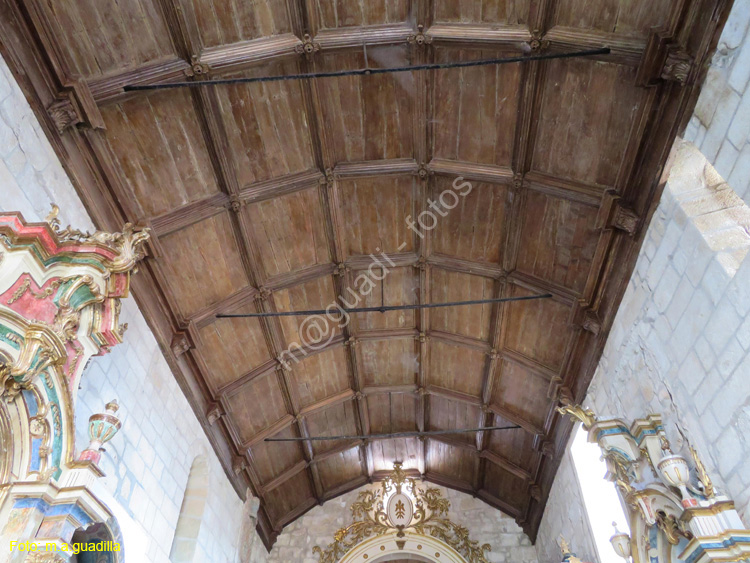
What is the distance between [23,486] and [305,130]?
474 centimetres

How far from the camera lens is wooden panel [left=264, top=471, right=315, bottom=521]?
11430 millimetres

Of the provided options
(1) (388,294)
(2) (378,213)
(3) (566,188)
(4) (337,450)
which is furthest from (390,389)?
(3) (566,188)

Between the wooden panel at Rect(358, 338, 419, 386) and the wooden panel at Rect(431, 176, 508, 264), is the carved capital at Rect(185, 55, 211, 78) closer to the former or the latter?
the wooden panel at Rect(431, 176, 508, 264)

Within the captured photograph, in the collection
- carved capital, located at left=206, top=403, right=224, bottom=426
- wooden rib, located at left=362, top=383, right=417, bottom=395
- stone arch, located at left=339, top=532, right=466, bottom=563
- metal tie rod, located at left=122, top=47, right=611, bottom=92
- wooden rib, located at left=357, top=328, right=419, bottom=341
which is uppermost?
wooden rib, located at left=357, top=328, right=419, bottom=341

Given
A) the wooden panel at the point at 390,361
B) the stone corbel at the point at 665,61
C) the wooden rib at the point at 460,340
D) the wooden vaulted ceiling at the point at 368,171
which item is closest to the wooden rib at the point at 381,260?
the wooden vaulted ceiling at the point at 368,171

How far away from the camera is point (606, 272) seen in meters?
6.52

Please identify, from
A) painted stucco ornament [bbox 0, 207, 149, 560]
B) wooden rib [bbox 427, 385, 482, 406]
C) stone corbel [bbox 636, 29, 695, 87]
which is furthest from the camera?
wooden rib [bbox 427, 385, 482, 406]

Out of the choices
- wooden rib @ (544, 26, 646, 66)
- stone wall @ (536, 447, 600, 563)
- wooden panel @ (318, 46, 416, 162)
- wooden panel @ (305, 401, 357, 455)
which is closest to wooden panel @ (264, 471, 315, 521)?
wooden panel @ (305, 401, 357, 455)

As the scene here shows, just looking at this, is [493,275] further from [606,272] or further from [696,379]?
[696,379]

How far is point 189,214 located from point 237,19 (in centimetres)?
224

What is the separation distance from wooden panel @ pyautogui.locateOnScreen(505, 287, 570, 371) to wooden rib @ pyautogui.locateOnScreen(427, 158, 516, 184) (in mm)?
1761

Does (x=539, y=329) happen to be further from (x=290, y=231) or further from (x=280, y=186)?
(x=280, y=186)

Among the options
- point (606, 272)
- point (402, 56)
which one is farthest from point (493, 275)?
point (402, 56)

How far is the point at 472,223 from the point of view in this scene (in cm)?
767
